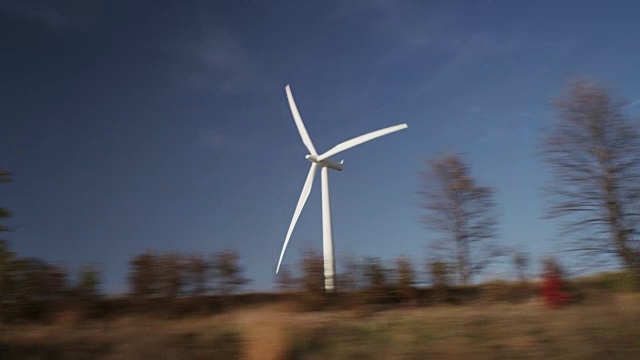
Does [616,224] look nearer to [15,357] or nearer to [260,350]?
[260,350]

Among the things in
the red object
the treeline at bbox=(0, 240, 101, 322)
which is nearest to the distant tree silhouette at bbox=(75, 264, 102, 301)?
the treeline at bbox=(0, 240, 101, 322)

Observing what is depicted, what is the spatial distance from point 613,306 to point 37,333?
12.0 metres

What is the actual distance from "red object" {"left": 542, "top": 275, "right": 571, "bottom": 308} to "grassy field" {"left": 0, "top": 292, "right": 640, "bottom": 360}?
2.83 meters

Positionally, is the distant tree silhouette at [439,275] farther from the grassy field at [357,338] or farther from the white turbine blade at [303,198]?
the white turbine blade at [303,198]

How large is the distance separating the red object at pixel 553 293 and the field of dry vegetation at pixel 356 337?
8.05 ft

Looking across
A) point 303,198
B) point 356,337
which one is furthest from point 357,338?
→ point 303,198

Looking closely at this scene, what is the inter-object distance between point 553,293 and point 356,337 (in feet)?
24.0

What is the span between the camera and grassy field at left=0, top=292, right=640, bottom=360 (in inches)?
499

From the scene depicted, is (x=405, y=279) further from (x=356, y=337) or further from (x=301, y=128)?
(x=301, y=128)

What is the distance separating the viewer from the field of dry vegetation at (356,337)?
12.7m

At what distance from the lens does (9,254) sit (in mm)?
13328

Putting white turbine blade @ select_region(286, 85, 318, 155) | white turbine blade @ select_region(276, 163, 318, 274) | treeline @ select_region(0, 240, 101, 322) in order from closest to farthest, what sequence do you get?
treeline @ select_region(0, 240, 101, 322) < white turbine blade @ select_region(276, 163, 318, 274) < white turbine blade @ select_region(286, 85, 318, 155)

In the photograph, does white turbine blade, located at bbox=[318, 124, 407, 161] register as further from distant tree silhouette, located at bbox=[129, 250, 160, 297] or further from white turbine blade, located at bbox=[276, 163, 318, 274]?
distant tree silhouette, located at bbox=[129, 250, 160, 297]

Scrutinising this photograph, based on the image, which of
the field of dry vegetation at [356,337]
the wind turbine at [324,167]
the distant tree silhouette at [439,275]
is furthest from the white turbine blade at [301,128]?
the field of dry vegetation at [356,337]
